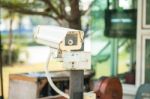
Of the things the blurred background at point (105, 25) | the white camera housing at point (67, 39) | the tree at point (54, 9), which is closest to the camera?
the white camera housing at point (67, 39)

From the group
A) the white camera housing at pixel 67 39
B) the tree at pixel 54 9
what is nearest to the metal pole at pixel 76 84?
the white camera housing at pixel 67 39

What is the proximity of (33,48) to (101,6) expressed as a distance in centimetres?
1618

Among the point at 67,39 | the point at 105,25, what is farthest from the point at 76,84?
the point at 105,25

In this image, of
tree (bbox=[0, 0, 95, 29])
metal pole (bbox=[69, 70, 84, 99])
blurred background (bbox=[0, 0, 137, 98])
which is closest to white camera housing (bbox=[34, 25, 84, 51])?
metal pole (bbox=[69, 70, 84, 99])

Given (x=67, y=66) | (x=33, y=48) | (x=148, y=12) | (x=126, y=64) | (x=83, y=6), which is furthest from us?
(x=33, y=48)

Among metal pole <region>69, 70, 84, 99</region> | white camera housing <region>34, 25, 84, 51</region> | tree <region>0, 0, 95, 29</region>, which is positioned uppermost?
tree <region>0, 0, 95, 29</region>

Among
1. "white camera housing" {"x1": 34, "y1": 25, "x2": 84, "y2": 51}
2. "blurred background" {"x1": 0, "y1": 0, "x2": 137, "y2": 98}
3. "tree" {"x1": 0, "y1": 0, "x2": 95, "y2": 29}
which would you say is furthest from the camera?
"tree" {"x1": 0, "y1": 0, "x2": 95, "y2": 29}

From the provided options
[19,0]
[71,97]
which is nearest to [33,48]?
[19,0]

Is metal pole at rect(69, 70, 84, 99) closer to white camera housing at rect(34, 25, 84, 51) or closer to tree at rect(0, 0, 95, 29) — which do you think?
white camera housing at rect(34, 25, 84, 51)

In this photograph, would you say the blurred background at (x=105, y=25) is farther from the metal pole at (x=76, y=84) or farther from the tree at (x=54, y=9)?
the metal pole at (x=76, y=84)

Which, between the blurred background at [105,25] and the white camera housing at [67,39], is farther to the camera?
the blurred background at [105,25]

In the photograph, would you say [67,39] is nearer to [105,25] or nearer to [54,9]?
[105,25]

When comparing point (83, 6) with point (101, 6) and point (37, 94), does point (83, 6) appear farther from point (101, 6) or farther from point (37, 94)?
point (37, 94)

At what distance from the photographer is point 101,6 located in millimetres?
4879
